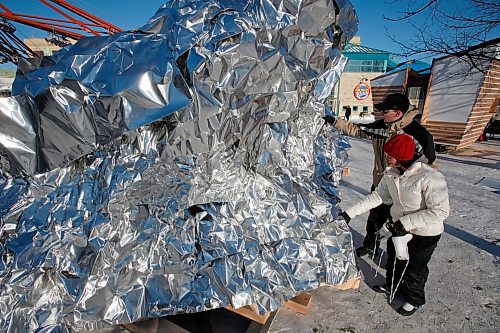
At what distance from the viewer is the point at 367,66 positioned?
2720 cm

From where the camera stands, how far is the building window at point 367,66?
27.0 metres

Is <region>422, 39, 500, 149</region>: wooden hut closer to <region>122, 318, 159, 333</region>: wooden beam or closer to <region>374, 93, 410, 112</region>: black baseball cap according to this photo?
<region>374, 93, 410, 112</region>: black baseball cap

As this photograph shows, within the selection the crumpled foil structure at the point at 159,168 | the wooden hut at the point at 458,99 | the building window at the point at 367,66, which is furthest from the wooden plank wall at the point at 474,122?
the building window at the point at 367,66

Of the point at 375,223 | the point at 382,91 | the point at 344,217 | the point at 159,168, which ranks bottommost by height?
the point at 375,223

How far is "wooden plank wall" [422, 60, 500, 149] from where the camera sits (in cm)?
662

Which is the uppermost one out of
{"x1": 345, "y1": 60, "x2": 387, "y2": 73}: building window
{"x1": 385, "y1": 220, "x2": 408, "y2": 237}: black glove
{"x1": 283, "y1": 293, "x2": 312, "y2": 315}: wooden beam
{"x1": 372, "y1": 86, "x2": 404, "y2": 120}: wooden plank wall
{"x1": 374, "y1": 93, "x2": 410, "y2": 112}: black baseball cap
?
{"x1": 345, "y1": 60, "x2": 387, "y2": 73}: building window

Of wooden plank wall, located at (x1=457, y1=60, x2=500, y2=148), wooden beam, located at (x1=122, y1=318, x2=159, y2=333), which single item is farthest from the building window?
wooden beam, located at (x1=122, y1=318, x2=159, y2=333)

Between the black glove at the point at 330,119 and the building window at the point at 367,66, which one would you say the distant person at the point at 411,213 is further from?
the building window at the point at 367,66

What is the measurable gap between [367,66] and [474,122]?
2250 cm

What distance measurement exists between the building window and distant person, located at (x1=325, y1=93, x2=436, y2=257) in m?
27.0

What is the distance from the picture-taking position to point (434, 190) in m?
1.81

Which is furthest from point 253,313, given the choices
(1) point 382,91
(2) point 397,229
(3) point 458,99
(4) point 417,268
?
(1) point 382,91

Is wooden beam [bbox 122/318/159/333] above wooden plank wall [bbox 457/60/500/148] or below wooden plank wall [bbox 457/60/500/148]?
below

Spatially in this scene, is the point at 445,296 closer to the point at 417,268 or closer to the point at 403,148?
the point at 417,268
